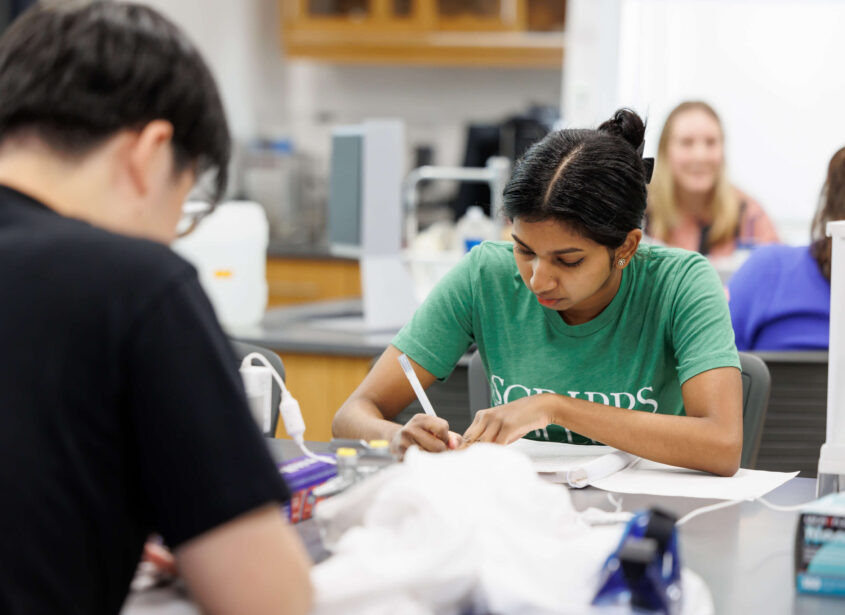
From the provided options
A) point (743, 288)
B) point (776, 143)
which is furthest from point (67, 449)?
point (776, 143)

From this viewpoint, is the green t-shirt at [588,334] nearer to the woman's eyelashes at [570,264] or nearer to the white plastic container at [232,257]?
the woman's eyelashes at [570,264]

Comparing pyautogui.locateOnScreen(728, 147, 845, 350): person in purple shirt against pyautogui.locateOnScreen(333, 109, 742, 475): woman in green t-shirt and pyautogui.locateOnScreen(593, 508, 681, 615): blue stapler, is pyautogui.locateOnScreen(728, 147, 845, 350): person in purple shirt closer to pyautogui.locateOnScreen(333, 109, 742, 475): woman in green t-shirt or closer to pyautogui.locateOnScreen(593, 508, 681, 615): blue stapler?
pyautogui.locateOnScreen(333, 109, 742, 475): woman in green t-shirt

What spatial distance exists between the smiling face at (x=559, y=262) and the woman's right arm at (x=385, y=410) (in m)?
0.26

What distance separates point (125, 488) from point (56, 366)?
0.10m

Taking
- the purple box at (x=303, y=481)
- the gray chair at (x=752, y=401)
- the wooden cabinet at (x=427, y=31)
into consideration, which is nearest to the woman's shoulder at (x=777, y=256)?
the gray chair at (x=752, y=401)

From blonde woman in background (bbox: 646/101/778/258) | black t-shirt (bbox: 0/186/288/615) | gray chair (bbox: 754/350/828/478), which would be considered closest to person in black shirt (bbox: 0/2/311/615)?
black t-shirt (bbox: 0/186/288/615)

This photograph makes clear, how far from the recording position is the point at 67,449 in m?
0.75

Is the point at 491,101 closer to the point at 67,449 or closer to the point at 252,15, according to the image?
the point at 252,15

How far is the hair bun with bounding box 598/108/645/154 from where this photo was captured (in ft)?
5.47

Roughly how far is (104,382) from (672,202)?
3160 millimetres

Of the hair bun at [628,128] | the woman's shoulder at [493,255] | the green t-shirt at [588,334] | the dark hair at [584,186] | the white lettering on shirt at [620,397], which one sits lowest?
the white lettering on shirt at [620,397]

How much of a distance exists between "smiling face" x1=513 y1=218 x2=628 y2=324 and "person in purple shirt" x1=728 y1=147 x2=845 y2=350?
2.29 feet

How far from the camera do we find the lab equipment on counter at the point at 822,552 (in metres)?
1.00

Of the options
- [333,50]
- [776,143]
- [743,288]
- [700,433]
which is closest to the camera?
[700,433]
